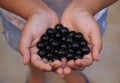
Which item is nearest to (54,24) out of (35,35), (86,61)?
(35,35)

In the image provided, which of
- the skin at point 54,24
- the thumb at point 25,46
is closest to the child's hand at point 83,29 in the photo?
the skin at point 54,24

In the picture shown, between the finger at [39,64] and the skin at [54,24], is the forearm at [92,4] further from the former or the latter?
the finger at [39,64]

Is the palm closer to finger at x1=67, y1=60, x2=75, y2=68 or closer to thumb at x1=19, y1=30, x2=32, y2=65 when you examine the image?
finger at x1=67, y1=60, x2=75, y2=68

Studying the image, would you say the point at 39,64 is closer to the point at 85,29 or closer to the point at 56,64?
the point at 56,64

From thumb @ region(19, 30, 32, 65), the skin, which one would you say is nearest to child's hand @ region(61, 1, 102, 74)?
the skin

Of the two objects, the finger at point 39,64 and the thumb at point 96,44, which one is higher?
the thumb at point 96,44

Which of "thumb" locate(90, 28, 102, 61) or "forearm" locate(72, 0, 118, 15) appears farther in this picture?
"forearm" locate(72, 0, 118, 15)
